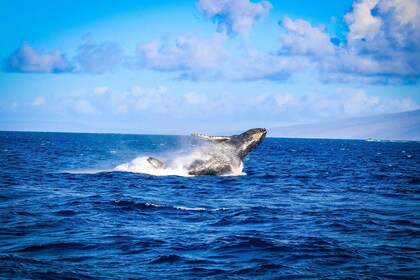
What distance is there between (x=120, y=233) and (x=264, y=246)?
12.5 feet

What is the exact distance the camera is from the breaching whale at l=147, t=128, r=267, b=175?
84.4 feet

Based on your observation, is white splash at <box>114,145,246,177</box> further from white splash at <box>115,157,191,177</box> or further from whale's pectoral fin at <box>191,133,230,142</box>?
whale's pectoral fin at <box>191,133,230,142</box>

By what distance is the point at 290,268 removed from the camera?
9141mm

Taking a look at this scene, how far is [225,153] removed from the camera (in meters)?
26.3

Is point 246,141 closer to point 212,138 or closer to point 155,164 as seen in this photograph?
point 212,138

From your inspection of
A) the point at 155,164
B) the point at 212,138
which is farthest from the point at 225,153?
the point at 155,164

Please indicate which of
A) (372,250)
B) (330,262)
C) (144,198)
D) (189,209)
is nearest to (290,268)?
(330,262)

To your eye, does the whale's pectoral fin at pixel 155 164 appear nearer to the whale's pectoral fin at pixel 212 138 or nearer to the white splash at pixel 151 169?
the white splash at pixel 151 169

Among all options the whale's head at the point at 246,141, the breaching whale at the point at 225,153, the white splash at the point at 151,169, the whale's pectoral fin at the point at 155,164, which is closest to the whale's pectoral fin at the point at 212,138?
the breaching whale at the point at 225,153

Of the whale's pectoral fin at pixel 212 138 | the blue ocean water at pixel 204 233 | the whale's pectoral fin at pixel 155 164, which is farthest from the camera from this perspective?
the whale's pectoral fin at pixel 155 164

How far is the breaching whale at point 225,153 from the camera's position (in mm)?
25719

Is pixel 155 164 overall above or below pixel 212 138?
below

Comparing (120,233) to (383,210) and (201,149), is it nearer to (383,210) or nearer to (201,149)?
(383,210)

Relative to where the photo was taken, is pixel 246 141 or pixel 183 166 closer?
pixel 246 141
